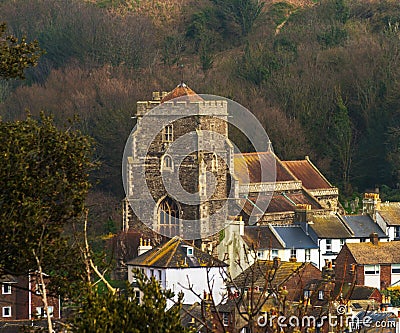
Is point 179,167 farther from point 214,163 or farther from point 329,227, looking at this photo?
point 329,227

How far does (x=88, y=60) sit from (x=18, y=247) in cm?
5149

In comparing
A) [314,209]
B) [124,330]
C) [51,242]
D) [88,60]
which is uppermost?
[88,60]

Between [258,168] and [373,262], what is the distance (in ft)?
33.1

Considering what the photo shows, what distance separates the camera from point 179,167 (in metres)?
45.6

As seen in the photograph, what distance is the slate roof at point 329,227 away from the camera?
42438mm

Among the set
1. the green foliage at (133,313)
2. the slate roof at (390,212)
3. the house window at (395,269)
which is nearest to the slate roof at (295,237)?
the slate roof at (390,212)

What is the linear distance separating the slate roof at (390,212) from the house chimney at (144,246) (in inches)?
267

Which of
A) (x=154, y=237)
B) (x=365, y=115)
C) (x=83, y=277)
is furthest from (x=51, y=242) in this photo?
(x=365, y=115)

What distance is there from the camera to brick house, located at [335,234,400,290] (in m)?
37.8

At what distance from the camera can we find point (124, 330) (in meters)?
14.5

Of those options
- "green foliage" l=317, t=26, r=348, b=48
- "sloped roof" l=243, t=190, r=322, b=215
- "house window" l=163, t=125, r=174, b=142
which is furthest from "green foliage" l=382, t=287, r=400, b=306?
"green foliage" l=317, t=26, r=348, b=48

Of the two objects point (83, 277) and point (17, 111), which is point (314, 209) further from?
point (83, 277)

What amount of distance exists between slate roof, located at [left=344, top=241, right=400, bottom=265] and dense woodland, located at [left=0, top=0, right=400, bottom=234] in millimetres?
9081

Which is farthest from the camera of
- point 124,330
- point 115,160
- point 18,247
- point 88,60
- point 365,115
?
point 88,60
